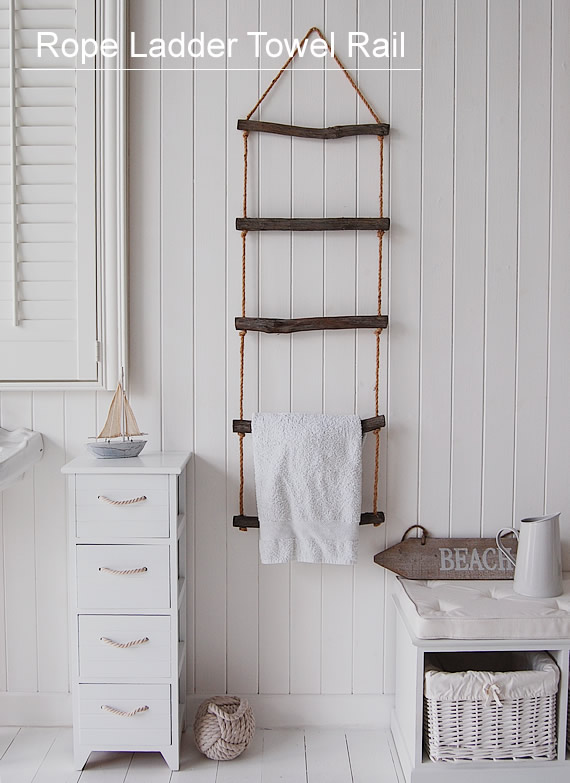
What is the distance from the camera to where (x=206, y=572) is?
89.3 inches

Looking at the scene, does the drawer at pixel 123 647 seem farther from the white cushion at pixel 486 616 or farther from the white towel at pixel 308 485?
the white cushion at pixel 486 616

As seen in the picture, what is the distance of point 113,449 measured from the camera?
81.3 inches

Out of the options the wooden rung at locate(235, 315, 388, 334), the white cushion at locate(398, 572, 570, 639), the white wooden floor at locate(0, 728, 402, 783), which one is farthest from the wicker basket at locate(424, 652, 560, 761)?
the wooden rung at locate(235, 315, 388, 334)

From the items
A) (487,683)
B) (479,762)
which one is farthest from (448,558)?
(479,762)

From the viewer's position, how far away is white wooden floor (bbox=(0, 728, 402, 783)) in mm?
2006

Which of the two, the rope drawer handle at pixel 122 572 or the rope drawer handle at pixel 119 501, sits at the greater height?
the rope drawer handle at pixel 119 501

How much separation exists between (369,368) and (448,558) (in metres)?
0.60

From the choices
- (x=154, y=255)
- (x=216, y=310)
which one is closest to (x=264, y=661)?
(x=216, y=310)

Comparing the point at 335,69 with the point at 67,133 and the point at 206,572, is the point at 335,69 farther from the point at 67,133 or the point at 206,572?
the point at 206,572

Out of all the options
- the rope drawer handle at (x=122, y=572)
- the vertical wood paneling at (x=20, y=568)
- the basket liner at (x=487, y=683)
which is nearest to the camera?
the basket liner at (x=487, y=683)

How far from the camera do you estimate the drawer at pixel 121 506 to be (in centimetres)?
197

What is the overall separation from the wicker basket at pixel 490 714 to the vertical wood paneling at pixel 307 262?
0.49 m

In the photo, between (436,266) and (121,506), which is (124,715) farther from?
(436,266)

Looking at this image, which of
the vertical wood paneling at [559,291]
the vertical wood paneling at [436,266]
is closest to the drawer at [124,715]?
the vertical wood paneling at [436,266]
